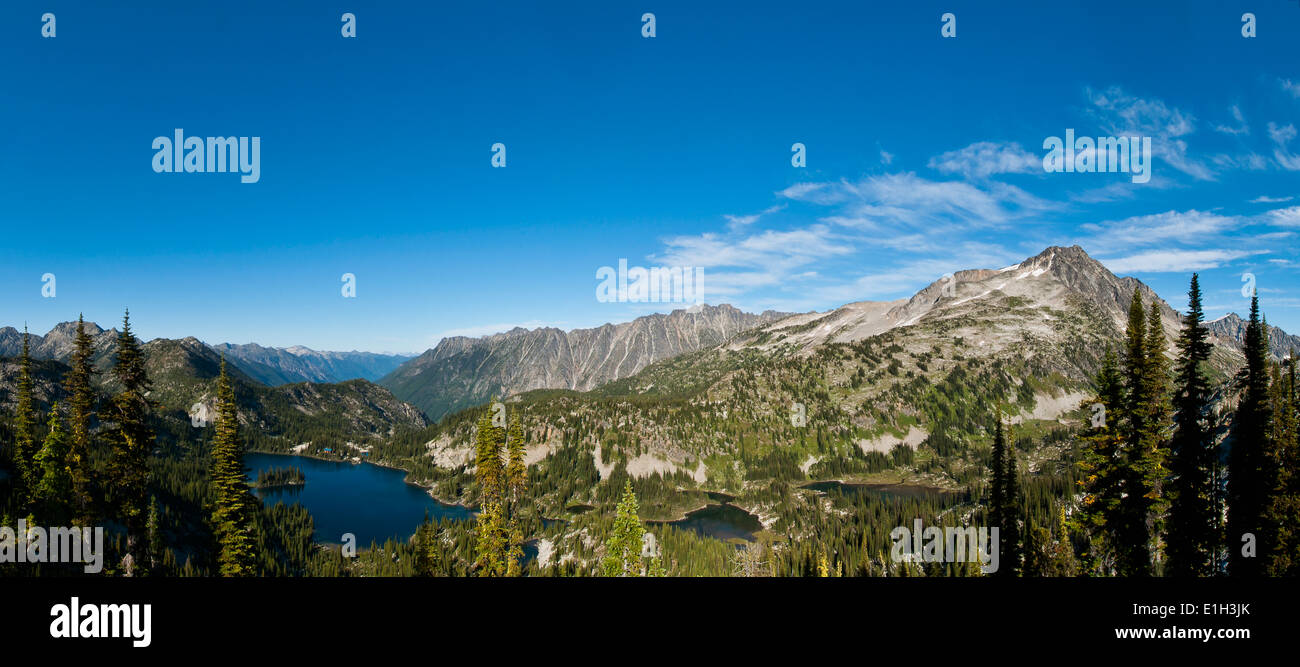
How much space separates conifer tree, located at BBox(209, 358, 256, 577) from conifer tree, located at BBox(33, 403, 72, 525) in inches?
715

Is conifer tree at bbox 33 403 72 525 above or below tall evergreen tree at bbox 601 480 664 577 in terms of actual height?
above

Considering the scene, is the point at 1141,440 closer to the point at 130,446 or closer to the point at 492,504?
the point at 492,504

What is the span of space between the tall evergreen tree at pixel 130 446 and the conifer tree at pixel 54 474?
1631cm

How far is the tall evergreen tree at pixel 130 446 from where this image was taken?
40781mm

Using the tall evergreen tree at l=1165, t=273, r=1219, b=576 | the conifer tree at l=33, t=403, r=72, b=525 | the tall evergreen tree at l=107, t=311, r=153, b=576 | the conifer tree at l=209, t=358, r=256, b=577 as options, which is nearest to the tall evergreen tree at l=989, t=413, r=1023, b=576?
the tall evergreen tree at l=1165, t=273, r=1219, b=576

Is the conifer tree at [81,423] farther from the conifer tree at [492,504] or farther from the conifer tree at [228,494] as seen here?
the conifer tree at [492,504]

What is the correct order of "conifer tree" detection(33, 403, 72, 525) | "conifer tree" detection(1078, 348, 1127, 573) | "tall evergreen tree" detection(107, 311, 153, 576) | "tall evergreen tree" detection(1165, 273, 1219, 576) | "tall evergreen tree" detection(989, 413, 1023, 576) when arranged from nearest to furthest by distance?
"conifer tree" detection(1078, 348, 1127, 573), "tall evergreen tree" detection(1165, 273, 1219, 576), "tall evergreen tree" detection(107, 311, 153, 576), "conifer tree" detection(33, 403, 72, 525), "tall evergreen tree" detection(989, 413, 1023, 576)

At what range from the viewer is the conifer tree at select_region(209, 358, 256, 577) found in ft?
149

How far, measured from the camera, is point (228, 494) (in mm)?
46188

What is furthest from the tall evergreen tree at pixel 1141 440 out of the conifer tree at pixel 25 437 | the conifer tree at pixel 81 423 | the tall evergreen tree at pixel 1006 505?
the conifer tree at pixel 25 437

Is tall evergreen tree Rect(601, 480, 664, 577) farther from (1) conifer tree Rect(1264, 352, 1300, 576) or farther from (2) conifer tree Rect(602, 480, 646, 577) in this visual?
(1) conifer tree Rect(1264, 352, 1300, 576)

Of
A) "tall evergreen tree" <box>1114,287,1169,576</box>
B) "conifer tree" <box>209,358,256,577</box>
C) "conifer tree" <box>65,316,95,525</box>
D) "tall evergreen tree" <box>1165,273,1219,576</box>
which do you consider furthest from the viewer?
"conifer tree" <box>209,358,256,577</box>
